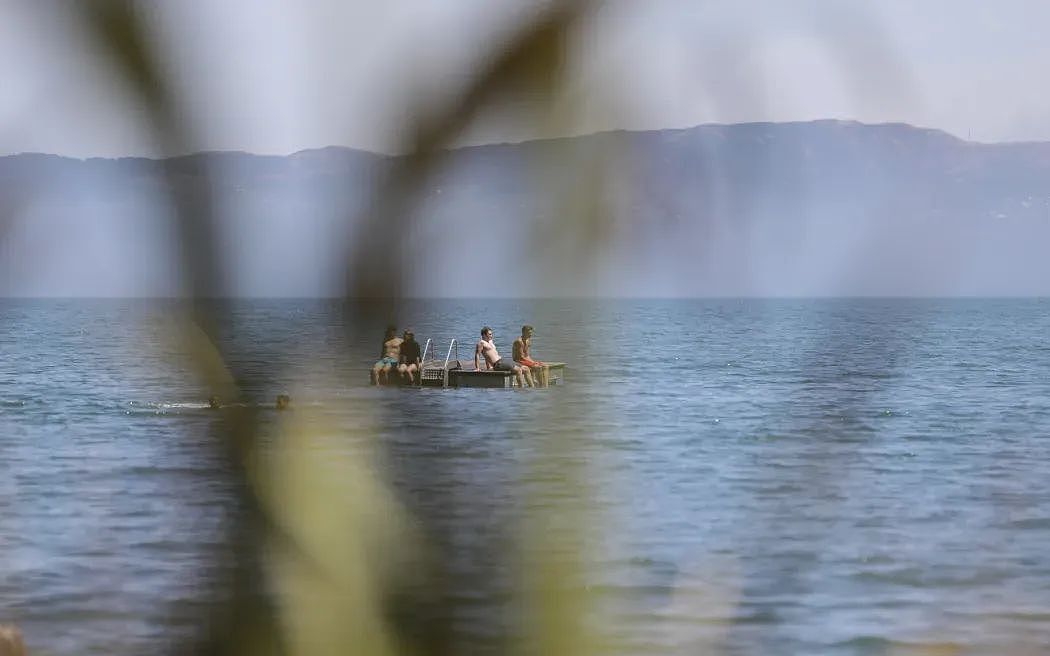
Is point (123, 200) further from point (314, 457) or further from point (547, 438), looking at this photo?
point (547, 438)

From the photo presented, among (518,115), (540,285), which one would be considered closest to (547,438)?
(540,285)

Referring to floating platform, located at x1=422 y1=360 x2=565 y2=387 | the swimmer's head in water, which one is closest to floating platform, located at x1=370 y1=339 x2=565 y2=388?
floating platform, located at x1=422 y1=360 x2=565 y2=387

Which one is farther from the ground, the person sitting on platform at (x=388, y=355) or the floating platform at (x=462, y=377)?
the person sitting on platform at (x=388, y=355)

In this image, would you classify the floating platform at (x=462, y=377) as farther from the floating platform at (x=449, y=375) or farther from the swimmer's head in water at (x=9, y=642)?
the swimmer's head in water at (x=9, y=642)

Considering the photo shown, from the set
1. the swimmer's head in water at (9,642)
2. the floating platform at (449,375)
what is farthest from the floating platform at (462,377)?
the swimmer's head in water at (9,642)

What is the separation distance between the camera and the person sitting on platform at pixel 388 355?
0.97 meters

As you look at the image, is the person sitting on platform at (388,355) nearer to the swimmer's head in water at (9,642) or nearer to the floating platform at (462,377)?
the floating platform at (462,377)

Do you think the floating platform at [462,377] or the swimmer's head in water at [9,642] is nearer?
the floating platform at [462,377]

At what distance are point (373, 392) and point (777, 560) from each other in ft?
1.42

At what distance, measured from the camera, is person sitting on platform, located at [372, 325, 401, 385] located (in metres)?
0.97

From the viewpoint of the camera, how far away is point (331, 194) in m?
0.86

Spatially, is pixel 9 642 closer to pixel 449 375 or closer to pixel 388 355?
pixel 388 355

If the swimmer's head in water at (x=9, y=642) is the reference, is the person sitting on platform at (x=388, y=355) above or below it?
above

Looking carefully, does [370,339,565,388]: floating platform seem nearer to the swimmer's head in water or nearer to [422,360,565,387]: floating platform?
[422,360,565,387]: floating platform
